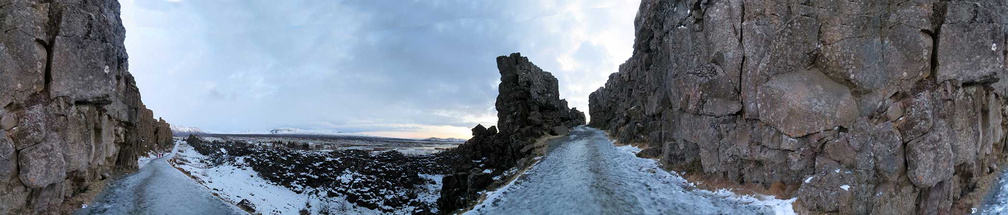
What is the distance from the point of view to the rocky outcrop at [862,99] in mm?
11148

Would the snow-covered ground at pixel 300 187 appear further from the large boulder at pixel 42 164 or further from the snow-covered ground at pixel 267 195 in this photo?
the large boulder at pixel 42 164

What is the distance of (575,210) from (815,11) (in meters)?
8.82

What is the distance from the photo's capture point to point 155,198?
16781 millimetres

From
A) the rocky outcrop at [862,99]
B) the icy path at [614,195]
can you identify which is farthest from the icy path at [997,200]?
the icy path at [614,195]

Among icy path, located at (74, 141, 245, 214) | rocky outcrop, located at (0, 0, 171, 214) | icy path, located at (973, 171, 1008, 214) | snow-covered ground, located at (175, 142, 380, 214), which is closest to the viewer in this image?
rocky outcrop, located at (0, 0, 171, 214)

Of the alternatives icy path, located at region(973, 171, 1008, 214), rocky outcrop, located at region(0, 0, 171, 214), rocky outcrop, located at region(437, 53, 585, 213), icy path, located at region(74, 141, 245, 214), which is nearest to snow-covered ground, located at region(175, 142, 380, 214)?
icy path, located at region(74, 141, 245, 214)

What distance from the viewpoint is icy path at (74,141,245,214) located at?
591 inches

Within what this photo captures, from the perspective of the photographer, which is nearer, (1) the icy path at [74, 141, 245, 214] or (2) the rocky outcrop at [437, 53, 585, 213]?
(1) the icy path at [74, 141, 245, 214]

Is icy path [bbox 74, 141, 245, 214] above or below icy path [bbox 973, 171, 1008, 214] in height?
below

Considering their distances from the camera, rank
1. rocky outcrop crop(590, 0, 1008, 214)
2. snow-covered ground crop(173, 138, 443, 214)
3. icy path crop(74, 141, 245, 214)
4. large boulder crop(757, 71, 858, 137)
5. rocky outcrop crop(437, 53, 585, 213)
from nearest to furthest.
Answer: rocky outcrop crop(590, 0, 1008, 214) → large boulder crop(757, 71, 858, 137) → icy path crop(74, 141, 245, 214) → snow-covered ground crop(173, 138, 443, 214) → rocky outcrop crop(437, 53, 585, 213)

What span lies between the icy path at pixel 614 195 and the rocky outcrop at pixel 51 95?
1171 cm

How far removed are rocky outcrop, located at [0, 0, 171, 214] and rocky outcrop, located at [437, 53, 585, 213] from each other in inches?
689

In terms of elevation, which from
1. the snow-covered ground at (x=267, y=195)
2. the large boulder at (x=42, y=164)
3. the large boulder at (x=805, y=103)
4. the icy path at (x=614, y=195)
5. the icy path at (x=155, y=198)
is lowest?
the snow-covered ground at (x=267, y=195)

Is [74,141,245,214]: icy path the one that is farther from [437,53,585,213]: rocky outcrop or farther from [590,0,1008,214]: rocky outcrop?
[590,0,1008,214]: rocky outcrop
